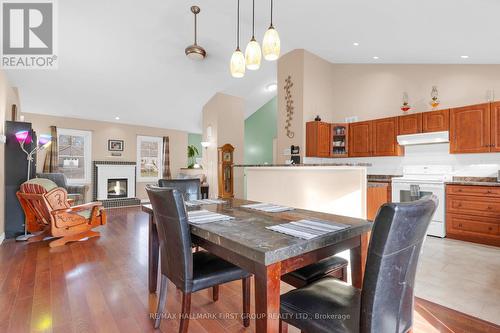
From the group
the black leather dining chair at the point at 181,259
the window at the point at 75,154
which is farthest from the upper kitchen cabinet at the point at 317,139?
the window at the point at 75,154

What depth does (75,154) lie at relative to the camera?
675 centimetres

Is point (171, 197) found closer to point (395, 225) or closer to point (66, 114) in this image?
point (395, 225)

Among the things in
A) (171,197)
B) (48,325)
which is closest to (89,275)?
(48,325)

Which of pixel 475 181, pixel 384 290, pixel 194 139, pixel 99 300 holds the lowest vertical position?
pixel 99 300

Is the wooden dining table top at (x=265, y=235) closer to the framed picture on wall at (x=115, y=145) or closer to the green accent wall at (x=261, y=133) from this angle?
the framed picture on wall at (x=115, y=145)

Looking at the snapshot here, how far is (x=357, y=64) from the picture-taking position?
17.5 feet

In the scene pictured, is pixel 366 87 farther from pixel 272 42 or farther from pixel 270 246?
pixel 270 246

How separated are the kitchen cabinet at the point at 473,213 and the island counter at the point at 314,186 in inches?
64.8

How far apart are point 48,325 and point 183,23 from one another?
4.34 metres

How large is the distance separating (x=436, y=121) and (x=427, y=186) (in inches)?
44.3

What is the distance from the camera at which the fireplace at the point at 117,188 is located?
7.06 m

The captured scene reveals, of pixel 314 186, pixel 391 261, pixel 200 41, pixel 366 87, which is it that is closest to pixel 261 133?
pixel 366 87

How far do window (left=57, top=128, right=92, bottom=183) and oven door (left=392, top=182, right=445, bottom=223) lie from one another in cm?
745

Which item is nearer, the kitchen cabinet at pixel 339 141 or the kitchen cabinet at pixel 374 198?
the kitchen cabinet at pixel 374 198
